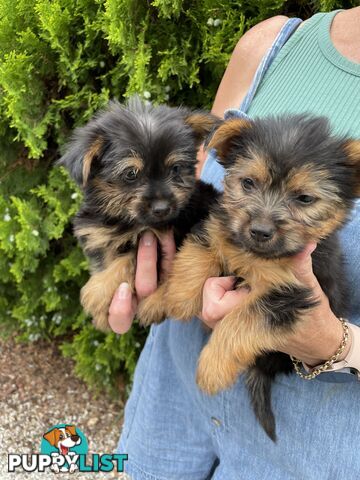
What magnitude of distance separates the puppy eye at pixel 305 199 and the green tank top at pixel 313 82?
516 mm

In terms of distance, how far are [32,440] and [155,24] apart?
3.98 meters

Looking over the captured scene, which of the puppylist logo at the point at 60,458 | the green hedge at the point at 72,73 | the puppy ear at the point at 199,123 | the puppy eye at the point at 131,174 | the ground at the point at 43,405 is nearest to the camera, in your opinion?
the puppy eye at the point at 131,174

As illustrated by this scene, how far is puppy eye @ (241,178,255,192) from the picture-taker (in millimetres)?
2254

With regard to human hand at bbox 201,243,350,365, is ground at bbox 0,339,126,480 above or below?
below

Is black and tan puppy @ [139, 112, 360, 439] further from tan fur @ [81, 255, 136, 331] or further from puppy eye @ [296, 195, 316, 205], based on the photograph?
tan fur @ [81, 255, 136, 331]

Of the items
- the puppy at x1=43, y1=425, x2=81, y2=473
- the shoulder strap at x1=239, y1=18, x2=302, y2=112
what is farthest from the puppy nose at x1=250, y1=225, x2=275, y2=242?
the puppy at x1=43, y1=425, x2=81, y2=473

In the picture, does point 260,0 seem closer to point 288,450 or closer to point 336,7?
point 336,7

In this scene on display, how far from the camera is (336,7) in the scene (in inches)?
143

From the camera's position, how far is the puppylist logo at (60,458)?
445 centimetres

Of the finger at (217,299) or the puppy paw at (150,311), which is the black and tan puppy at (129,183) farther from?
the finger at (217,299)

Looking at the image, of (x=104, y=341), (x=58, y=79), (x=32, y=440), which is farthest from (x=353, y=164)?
(x=32, y=440)

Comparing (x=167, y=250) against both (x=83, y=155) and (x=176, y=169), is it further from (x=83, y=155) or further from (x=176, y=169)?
(x=83, y=155)

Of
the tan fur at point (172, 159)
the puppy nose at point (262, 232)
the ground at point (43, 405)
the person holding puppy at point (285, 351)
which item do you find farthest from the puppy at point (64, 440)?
the puppy nose at point (262, 232)

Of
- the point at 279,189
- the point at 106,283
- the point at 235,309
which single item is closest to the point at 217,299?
the point at 235,309
